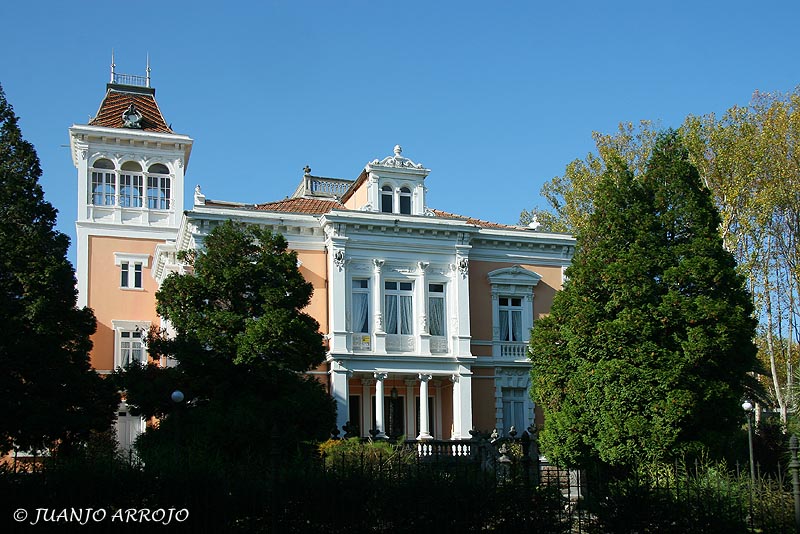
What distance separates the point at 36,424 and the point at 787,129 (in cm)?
2887

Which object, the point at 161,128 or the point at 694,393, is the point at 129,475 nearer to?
the point at 694,393

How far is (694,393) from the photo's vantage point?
22281mm

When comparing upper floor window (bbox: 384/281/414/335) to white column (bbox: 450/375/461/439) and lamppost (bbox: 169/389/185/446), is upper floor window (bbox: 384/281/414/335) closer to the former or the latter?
white column (bbox: 450/375/461/439)

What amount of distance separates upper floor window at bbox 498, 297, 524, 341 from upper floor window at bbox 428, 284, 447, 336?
8.15ft

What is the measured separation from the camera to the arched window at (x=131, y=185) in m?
38.8

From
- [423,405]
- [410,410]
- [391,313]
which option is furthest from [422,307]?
[410,410]

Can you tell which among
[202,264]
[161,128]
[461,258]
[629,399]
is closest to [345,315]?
[461,258]

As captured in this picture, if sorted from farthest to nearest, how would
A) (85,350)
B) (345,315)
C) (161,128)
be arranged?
(161,128) → (345,315) → (85,350)

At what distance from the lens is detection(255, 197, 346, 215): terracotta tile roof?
1362 inches

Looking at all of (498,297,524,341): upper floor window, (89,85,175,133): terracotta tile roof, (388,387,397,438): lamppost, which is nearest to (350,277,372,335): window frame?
(388,387,397,438): lamppost

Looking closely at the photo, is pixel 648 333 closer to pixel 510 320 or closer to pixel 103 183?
pixel 510 320

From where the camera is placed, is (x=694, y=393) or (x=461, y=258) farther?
(x=461, y=258)

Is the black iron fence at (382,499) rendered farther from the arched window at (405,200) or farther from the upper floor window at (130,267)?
the upper floor window at (130,267)

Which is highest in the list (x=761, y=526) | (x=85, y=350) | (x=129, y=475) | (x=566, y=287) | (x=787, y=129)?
(x=787, y=129)
